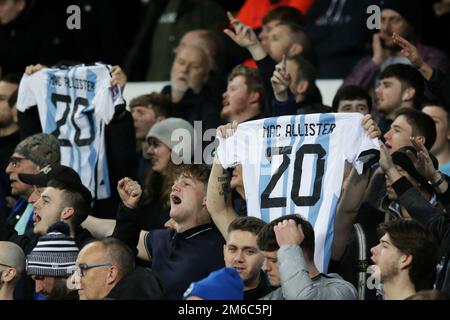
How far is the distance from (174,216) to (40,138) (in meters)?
1.71

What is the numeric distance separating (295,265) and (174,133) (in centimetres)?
290

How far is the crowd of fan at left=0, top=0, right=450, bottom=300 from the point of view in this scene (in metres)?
8.27

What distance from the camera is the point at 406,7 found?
12164 millimetres

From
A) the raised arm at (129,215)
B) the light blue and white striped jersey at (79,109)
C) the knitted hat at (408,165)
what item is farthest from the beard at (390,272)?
the light blue and white striped jersey at (79,109)

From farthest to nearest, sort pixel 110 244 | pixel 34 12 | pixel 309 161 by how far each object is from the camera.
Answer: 1. pixel 34 12
2. pixel 309 161
3. pixel 110 244

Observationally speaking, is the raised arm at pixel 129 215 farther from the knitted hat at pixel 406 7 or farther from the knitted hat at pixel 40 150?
the knitted hat at pixel 406 7

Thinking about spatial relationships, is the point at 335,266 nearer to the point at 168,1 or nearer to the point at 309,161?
the point at 309,161

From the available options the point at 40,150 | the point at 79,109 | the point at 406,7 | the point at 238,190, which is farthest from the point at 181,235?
the point at 406,7

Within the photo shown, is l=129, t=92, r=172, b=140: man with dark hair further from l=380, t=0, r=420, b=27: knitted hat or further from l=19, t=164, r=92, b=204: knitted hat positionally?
l=380, t=0, r=420, b=27: knitted hat

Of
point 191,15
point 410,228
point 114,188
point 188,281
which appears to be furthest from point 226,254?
point 191,15

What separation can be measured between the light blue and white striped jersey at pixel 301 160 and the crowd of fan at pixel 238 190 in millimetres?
113

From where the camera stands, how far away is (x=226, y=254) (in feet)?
28.1

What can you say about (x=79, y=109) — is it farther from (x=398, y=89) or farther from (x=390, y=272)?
(x=390, y=272)
